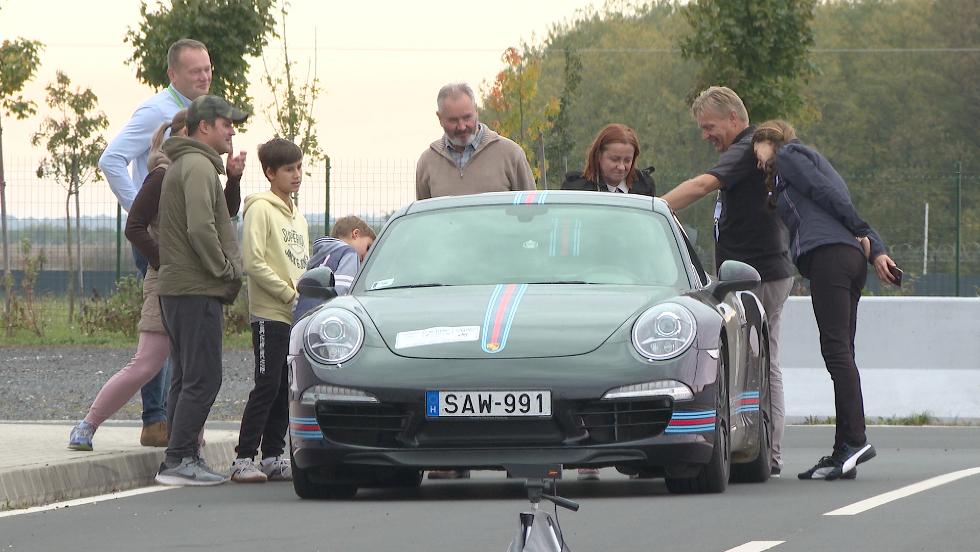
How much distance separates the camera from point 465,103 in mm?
11094

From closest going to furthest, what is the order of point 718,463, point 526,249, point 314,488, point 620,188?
point 718,463
point 314,488
point 526,249
point 620,188

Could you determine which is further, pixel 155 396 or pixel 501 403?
pixel 155 396

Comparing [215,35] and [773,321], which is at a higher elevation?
[215,35]

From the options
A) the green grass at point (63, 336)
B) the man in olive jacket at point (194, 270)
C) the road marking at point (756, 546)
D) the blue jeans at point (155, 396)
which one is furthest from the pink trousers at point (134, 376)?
the green grass at point (63, 336)

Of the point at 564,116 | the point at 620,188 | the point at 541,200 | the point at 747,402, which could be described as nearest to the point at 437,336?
the point at 541,200

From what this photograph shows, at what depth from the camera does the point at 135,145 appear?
429 inches

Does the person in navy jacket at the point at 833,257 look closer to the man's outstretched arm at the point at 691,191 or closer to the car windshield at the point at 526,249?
the man's outstretched arm at the point at 691,191

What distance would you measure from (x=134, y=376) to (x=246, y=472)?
773 millimetres

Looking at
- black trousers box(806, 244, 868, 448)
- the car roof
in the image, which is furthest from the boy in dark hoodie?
black trousers box(806, 244, 868, 448)

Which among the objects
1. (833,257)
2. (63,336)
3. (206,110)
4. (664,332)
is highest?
(206,110)

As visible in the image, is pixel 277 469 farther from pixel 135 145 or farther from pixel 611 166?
pixel 611 166

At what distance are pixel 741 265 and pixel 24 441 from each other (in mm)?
4166

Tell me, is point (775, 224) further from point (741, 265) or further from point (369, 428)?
point (369, 428)

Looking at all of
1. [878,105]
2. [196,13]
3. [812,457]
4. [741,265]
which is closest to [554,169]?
[196,13]
